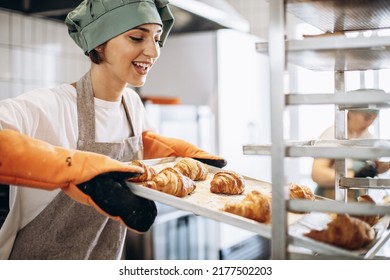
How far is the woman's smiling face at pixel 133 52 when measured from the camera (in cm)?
130

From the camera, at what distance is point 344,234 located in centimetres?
88

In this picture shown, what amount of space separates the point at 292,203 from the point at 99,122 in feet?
2.44

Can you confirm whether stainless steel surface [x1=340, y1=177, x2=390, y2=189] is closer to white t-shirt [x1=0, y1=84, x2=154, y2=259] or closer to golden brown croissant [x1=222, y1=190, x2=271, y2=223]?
golden brown croissant [x1=222, y1=190, x2=271, y2=223]

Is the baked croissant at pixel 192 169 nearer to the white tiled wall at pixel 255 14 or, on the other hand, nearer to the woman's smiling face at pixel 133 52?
the woman's smiling face at pixel 133 52

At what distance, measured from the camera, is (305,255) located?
89 cm

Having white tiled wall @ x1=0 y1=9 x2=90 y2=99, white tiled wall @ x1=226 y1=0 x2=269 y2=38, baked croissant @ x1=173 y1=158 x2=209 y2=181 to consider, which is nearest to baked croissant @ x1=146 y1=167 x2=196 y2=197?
baked croissant @ x1=173 y1=158 x2=209 y2=181

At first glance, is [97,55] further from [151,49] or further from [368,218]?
[368,218]

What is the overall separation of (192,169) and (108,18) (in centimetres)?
47

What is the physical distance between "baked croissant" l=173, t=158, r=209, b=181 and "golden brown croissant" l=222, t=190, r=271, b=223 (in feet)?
0.96

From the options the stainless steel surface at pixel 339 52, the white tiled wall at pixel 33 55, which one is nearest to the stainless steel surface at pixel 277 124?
the stainless steel surface at pixel 339 52

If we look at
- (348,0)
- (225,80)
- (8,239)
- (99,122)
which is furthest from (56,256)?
(225,80)

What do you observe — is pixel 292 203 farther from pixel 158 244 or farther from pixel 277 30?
pixel 158 244

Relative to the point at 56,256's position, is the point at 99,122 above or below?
above

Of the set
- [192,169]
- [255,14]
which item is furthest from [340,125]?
[255,14]
